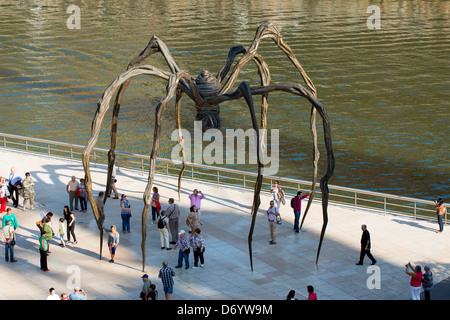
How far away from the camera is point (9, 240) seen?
2503 cm

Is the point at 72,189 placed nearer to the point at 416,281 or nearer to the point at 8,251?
the point at 8,251

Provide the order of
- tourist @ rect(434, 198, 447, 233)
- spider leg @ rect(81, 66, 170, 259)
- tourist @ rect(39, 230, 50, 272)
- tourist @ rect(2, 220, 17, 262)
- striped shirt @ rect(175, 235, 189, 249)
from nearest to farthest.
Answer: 1. spider leg @ rect(81, 66, 170, 259)
2. tourist @ rect(39, 230, 50, 272)
3. striped shirt @ rect(175, 235, 189, 249)
4. tourist @ rect(2, 220, 17, 262)
5. tourist @ rect(434, 198, 447, 233)

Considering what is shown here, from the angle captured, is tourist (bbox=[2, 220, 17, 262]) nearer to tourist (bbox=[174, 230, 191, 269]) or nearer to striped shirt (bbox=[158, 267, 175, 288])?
tourist (bbox=[174, 230, 191, 269])

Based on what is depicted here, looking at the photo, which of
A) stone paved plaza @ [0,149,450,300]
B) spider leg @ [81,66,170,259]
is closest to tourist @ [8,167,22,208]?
stone paved plaza @ [0,149,450,300]

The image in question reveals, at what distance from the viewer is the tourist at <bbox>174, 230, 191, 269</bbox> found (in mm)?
24531

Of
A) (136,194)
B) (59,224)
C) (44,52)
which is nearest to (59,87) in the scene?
(44,52)

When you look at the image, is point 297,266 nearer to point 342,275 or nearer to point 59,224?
point 342,275

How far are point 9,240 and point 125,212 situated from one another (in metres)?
4.54

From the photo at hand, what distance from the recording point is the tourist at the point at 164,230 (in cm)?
2606

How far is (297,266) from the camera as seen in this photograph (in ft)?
83.7

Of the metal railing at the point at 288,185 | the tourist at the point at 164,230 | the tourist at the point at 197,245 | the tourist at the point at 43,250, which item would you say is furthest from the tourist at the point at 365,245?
the tourist at the point at 43,250

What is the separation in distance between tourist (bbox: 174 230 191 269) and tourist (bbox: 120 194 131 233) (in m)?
3.37

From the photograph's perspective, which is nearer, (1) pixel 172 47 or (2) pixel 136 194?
(2) pixel 136 194

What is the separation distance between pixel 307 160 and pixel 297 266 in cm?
2180
